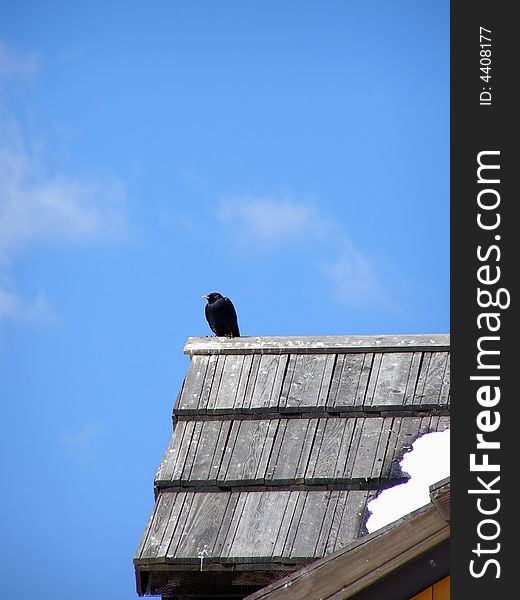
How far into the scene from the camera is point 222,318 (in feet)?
39.8

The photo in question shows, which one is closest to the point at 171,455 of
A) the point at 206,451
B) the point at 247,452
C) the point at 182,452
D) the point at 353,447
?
the point at 182,452

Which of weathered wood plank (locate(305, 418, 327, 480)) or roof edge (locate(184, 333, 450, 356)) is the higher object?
roof edge (locate(184, 333, 450, 356))

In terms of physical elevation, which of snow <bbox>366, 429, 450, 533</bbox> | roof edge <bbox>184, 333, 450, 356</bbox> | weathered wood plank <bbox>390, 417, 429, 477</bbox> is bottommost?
snow <bbox>366, 429, 450, 533</bbox>

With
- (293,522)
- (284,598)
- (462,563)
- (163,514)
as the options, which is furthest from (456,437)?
(163,514)

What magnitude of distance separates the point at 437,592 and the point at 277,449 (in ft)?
8.63

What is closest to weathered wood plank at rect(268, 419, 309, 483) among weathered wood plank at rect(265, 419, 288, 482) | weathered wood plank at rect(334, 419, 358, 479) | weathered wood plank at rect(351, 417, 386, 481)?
weathered wood plank at rect(265, 419, 288, 482)

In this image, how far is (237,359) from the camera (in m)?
7.68

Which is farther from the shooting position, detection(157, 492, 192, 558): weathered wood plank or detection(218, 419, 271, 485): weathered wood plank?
detection(218, 419, 271, 485): weathered wood plank

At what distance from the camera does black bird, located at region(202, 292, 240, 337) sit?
39.7 ft

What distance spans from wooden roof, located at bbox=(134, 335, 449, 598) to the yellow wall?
194cm

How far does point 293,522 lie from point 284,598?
2.22m

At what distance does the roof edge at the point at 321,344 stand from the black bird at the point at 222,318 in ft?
→ 14.1

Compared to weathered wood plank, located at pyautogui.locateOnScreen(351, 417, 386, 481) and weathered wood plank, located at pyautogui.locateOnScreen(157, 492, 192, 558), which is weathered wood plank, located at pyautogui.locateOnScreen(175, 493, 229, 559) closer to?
weathered wood plank, located at pyautogui.locateOnScreen(157, 492, 192, 558)

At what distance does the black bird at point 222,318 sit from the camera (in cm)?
1210
